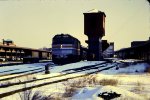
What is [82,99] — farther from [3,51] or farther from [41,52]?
[41,52]

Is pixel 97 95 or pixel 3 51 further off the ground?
pixel 3 51

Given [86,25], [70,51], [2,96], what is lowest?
[2,96]

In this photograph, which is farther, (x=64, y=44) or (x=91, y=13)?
(x=91, y=13)

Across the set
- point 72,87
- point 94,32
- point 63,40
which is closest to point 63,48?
point 63,40

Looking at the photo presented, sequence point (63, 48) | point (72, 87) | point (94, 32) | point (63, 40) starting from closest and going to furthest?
point (72, 87) < point (63, 48) < point (63, 40) < point (94, 32)

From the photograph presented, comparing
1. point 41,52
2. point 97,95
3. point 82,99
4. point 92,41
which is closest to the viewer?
point 82,99

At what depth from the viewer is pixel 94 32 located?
4919 centimetres

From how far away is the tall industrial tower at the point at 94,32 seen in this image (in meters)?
49.2

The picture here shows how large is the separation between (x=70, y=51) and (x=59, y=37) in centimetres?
234

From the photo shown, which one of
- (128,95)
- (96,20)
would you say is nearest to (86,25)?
(96,20)

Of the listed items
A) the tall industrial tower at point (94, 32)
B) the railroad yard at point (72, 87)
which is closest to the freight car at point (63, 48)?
the tall industrial tower at point (94, 32)

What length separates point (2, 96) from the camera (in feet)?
30.3

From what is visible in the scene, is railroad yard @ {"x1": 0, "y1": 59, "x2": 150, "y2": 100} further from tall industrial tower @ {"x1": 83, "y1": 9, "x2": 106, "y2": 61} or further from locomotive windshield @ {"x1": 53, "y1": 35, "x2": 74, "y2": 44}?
tall industrial tower @ {"x1": 83, "y1": 9, "x2": 106, "y2": 61}

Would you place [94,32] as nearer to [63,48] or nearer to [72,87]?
[63,48]
